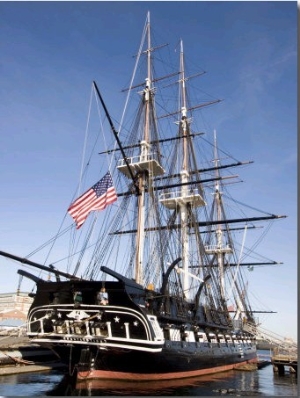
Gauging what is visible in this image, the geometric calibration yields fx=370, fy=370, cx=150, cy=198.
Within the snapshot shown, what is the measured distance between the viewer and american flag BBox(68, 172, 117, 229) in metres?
19.2

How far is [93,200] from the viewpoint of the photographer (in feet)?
64.4

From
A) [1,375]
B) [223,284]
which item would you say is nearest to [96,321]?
[1,375]

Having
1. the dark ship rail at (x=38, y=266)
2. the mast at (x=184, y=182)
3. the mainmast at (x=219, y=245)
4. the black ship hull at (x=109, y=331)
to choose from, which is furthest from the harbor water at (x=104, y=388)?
the mainmast at (x=219, y=245)

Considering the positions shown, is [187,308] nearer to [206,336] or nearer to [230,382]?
[206,336]

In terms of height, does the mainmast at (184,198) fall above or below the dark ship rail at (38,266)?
above

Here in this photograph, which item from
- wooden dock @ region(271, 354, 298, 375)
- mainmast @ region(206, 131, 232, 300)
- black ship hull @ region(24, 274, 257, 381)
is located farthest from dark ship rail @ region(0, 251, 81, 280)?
mainmast @ region(206, 131, 232, 300)

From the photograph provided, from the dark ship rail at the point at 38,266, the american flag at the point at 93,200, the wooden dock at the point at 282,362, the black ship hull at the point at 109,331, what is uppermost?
the american flag at the point at 93,200

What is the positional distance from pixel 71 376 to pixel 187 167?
1144 inches

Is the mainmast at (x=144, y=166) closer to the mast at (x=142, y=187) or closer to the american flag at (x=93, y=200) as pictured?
the mast at (x=142, y=187)

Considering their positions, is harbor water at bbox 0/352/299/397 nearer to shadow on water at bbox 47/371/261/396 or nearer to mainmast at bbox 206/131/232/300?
shadow on water at bbox 47/371/261/396

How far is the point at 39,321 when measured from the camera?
19422 mm

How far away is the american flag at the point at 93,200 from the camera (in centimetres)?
1920

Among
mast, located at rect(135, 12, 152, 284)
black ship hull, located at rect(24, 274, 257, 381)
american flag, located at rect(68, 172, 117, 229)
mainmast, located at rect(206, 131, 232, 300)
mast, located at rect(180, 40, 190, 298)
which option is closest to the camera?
black ship hull, located at rect(24, 274, 257, 381)

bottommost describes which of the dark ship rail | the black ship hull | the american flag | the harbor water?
the harbor water
